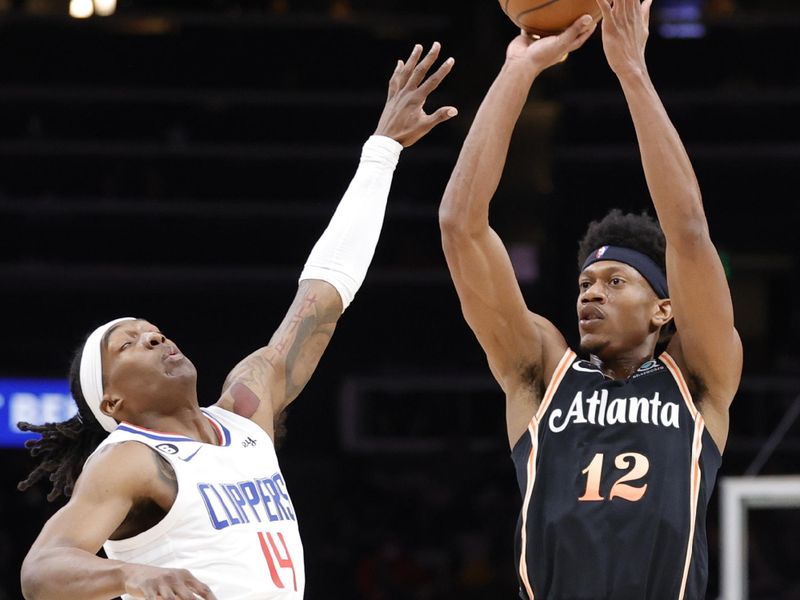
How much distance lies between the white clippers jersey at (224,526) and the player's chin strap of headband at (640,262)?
1.08 metres

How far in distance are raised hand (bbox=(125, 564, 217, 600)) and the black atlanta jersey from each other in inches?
35.3

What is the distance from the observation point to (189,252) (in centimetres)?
1052

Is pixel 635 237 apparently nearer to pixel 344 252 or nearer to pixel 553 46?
pixel 553 46

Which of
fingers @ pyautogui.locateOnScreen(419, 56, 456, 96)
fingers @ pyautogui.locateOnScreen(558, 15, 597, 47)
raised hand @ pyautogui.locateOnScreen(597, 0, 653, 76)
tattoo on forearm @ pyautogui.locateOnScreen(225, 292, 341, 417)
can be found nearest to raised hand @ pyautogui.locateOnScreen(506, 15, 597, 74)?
fingers @ pyautogui.locateOnScreen(558, 15, 597, 47)

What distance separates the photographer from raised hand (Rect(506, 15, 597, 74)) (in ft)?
12.1

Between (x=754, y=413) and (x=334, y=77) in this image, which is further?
(x=334, y=77)

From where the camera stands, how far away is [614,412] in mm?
3512

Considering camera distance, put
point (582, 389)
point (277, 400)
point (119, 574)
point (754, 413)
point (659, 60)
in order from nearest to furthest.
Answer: point (119, 574)
point (582, 389)
point (277, 400)
point (754, 413)
point (659, 60)

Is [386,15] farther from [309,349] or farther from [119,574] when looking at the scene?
[119,574]

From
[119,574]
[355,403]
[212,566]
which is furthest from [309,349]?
[355,403]

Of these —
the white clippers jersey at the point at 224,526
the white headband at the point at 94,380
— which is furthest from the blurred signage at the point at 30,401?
the white clippers jersey at the point at 224,526

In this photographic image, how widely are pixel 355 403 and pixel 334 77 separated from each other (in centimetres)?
263

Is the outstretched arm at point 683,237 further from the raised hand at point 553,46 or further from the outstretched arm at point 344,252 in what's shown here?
the outstretched arm at point 344,252

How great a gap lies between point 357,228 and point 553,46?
93 centimetres
